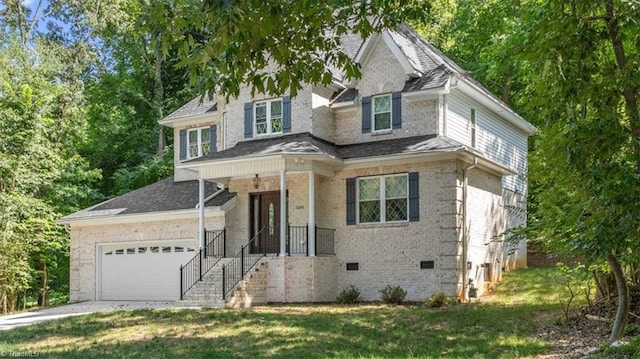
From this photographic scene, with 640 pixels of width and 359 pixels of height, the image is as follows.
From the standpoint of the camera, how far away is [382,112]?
20719mm

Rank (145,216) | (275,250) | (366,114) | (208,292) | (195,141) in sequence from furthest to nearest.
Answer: (195,141) < (145,216) < (275,250) < (366,114) < (208,292)

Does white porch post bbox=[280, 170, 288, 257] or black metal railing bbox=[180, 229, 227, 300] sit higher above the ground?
white porch post bbox=[280, 170, 288, 257]

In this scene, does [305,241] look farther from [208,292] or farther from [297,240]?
[208,292]

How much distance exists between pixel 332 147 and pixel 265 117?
2.62 metres

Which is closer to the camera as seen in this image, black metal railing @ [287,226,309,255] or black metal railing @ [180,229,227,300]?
black metal railing @ [287,226,309,255]

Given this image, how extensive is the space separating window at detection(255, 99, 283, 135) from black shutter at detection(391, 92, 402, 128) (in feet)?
12.1

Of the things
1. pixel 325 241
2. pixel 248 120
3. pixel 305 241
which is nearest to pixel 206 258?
pixel 305 241

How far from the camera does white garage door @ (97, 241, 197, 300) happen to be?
23431mm

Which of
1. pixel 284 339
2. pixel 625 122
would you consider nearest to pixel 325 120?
pixel 284 339

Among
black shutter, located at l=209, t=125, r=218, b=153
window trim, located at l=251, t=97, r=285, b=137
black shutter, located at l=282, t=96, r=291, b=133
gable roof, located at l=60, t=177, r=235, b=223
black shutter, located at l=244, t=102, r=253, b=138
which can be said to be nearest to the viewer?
black shutter, located at l=282, t=96, r=291, b=133

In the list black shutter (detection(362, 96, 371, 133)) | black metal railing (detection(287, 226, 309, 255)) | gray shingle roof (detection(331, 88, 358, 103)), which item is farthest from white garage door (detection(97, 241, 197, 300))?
black shutter (detection(362, 96, 371, 133))

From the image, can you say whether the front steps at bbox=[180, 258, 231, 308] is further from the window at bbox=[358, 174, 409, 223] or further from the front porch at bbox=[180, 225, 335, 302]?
the window at bbox=[358, 174, 409, 223]

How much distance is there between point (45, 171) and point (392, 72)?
587 inches

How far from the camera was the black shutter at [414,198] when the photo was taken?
19438mm
